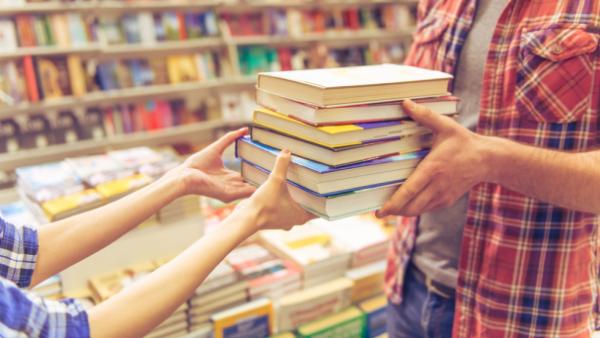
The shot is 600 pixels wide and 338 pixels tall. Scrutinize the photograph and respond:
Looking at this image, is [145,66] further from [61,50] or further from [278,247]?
[278,247]

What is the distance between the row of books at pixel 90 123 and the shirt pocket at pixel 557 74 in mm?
3931

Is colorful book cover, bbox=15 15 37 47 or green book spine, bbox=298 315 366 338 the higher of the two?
colorful book cover, bbox=15 15 37 47

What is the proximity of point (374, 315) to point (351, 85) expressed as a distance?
1.07 meters

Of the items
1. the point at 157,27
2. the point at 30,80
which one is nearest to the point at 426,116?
the point at 30,80

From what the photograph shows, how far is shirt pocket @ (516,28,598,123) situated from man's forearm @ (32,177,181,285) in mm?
746

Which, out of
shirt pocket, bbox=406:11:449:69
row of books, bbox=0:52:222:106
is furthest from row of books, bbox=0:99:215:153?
shirt pocket, bbox=406:11:449:69

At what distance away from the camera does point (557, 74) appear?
0.93m

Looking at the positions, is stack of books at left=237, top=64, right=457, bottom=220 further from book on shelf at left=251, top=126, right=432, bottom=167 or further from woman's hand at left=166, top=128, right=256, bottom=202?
woman's hand at left=166, top=128, right=256, bottom=202

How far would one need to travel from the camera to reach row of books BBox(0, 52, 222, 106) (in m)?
3.86

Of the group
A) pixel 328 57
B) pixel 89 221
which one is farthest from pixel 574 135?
pixel 328 57

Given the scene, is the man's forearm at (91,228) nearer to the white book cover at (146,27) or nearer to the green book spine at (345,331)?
the green book spine at (345,331)

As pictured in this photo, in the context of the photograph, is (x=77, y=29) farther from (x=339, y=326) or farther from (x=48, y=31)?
(x=339, y=326)

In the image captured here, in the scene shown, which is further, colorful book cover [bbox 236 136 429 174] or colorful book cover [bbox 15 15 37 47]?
colorful book cover [bbox 15 15 37 47]

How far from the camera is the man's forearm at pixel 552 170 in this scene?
0.87 m
